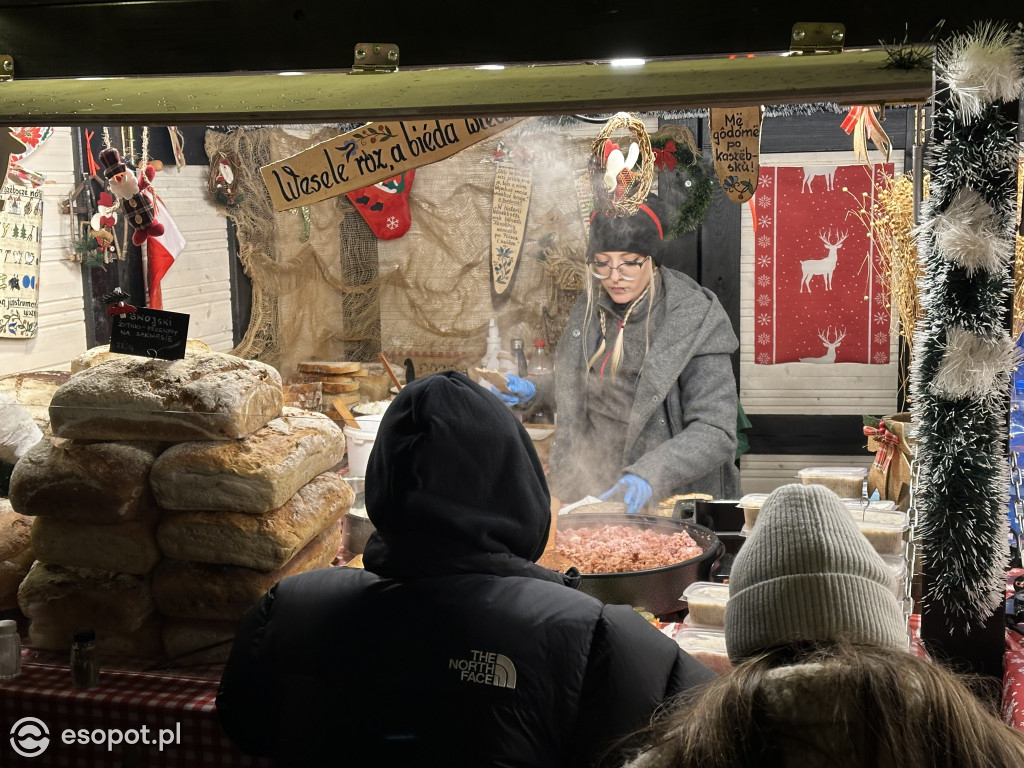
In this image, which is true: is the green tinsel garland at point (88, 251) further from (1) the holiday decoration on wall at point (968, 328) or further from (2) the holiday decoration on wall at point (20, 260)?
(1) the holiday decoration on wall at point (968, 328)

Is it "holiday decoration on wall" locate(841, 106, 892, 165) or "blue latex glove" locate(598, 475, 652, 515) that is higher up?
"holiday decoration on wall" locate(841, 106, 892, 165)

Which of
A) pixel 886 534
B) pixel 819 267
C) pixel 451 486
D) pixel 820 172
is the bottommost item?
pixel 886 534

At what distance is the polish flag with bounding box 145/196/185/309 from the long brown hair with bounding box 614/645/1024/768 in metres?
1.90

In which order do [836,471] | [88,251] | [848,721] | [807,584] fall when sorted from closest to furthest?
1. [848,721]
2. [807,584]
3. [836,471]
4. [88,251]

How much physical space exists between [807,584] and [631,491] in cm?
140

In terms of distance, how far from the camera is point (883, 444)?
7.59 ft

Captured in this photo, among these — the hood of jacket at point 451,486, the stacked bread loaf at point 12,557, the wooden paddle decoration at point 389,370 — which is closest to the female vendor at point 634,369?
the wooden paddle decoration at point 389,370

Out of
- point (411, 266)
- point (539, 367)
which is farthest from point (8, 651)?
point (539, 367)

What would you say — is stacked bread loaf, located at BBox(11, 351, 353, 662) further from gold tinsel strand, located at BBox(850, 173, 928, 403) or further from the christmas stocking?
gold tinsel strand, located at BBox(850, 173, 928, 403)

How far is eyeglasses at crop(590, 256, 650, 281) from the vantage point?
2279 millimetres

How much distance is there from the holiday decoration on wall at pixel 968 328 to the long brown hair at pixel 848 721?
92 cm

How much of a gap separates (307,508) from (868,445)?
1.35 meters

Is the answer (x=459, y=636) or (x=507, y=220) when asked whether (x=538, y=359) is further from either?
(x=459, y=636)

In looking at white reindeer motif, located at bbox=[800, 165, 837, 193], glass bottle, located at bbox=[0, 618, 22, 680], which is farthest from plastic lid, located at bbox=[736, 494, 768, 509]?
glass bottle, located at bbox=[0, 618, 22, 680]
